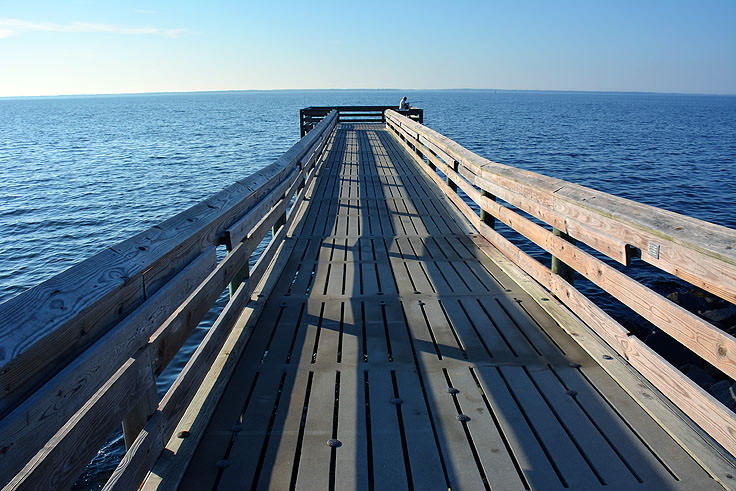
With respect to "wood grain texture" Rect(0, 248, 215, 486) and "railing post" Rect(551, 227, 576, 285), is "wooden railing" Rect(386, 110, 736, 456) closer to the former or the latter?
"railing post" Rect(551, 227, 576, 285)

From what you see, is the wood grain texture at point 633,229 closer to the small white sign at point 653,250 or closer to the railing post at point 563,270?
the small white sign at point 653,250

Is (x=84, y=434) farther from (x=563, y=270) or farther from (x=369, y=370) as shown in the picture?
(x=563, y=270)

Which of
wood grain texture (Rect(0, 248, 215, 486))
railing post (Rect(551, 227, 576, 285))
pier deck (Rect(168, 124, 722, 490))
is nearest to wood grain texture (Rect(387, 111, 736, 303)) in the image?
railing post (Rect(551, 227, 576, 285))

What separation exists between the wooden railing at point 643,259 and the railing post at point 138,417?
2.53 metres

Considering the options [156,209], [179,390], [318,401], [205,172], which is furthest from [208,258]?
[205,172]

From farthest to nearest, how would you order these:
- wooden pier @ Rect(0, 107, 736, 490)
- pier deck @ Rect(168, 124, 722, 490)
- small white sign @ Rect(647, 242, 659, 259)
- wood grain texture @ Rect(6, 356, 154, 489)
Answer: small white sign @ Rect(647, 242, 659, 259), pier deck @ Rect(168, 124, 722, 490), wooden pier @ Rect(0, 107, 736, 490), wood grain texture @ Rect(6, 356, 154, 489)

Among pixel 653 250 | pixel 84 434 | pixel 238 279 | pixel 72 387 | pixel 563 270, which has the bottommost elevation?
pixel 238 279

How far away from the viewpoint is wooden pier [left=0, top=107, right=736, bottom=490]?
5.74ft

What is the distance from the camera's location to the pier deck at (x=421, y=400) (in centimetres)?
250

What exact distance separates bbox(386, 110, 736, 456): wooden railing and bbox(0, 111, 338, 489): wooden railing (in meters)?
2.49

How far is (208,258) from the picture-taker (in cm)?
309

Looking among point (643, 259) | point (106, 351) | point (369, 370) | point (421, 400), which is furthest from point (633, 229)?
point (106, 351)

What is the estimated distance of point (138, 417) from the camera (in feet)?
7.59

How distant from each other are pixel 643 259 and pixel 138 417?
2.84 metres
